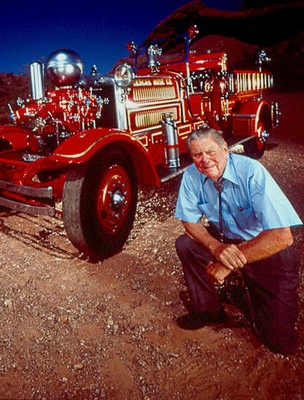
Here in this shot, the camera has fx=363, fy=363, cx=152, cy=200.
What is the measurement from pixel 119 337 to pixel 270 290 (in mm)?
1159

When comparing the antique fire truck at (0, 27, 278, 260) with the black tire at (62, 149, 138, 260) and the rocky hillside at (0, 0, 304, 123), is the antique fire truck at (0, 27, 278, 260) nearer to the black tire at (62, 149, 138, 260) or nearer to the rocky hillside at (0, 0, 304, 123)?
the black tire at (62, 149, 138, 260)

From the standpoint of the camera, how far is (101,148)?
3783 mm

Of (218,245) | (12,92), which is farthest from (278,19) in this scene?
(218,245)

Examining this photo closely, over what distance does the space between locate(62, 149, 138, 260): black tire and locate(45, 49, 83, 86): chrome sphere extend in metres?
1.29

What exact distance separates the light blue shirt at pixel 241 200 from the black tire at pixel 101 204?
3.93 feet

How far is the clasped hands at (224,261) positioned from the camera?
232 centimetres

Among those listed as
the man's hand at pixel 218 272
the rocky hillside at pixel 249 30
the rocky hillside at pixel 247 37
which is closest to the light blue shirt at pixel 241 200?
the man's hand at pixel 218 272

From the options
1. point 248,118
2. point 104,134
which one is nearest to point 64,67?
point 104,134

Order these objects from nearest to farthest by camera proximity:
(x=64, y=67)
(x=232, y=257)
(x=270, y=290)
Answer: (x=232, y=257)
(x=270, y=290)
(x=64, y=67)

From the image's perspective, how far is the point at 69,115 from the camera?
4.56 meters

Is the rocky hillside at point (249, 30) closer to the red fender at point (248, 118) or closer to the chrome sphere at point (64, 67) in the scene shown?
the red fender at point (248, 118)

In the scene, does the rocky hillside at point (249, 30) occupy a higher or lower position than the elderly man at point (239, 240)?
higher

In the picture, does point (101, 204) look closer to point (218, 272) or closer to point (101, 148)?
point (101, 148)

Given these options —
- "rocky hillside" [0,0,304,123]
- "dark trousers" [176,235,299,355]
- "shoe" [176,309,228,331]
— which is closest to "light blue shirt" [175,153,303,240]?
"dark trousers" [176,235,299,355]
